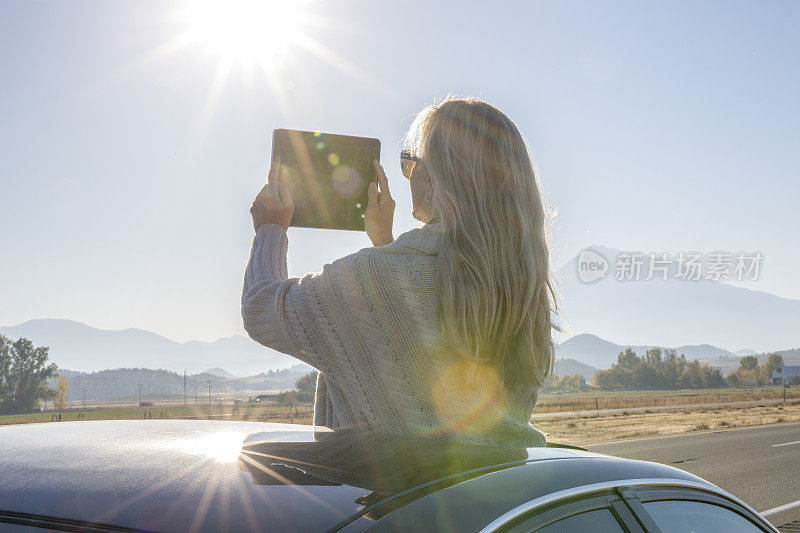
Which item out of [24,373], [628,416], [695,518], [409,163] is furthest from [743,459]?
[24,373]

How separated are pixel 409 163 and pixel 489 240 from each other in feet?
1.63

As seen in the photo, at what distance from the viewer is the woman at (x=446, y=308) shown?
1988mm

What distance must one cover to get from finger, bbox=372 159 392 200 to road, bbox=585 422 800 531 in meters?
7.92

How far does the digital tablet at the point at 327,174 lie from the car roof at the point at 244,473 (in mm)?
915

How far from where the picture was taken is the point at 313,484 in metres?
1.26

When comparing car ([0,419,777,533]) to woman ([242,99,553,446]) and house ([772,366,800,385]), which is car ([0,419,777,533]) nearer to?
woman ([242,99,553,446])

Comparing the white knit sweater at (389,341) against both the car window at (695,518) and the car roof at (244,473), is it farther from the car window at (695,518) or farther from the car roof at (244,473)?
the car window at (695,518)

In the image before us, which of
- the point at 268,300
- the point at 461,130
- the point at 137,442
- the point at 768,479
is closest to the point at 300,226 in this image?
the point at 268,300

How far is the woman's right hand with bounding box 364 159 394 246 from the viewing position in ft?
8.45

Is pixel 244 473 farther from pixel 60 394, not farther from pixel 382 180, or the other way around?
pixel 60 394

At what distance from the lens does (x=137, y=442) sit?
158cm

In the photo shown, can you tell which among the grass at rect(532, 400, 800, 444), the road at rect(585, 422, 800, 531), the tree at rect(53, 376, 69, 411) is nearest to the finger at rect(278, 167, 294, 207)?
the road at rect(585, 422, 800, 531)

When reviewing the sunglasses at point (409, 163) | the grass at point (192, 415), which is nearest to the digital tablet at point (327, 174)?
the sunglasses at point (409, 163)

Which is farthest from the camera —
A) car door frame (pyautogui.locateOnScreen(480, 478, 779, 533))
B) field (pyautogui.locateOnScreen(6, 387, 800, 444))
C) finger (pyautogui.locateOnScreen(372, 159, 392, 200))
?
field (pyautogui.locateOnScreen(6, 387, 800, 444))
